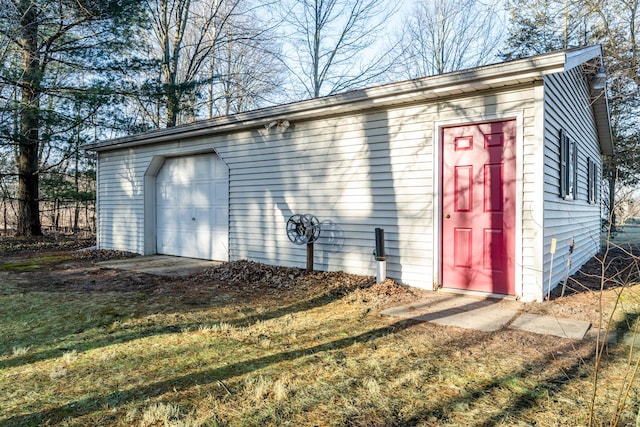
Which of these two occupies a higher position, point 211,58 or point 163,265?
point 211,58

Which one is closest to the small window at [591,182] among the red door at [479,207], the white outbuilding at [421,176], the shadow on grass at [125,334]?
the white outbuilding at [421,176]

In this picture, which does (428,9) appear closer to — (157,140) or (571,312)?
(157,140)

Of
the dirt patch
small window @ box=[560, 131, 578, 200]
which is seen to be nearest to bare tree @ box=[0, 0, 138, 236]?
the dirt patch

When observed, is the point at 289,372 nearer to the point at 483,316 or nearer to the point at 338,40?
the point at 483,316

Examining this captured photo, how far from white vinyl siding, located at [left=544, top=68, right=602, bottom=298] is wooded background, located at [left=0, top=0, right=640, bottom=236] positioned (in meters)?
1.18

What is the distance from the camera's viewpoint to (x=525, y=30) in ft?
45.0

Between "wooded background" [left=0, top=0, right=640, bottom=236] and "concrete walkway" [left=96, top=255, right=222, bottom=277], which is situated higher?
"wooded background" [left=0, top=0, right=640, bottom=236]

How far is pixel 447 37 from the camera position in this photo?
1773cm

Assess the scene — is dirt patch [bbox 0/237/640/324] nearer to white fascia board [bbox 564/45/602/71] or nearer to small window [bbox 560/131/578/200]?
small window [bbox 560/131/578/200]

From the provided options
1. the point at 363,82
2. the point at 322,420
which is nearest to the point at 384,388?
the point at 322,420

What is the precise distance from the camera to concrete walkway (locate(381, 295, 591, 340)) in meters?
3.62

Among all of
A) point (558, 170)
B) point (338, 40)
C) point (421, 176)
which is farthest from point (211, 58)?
point (558, 170)

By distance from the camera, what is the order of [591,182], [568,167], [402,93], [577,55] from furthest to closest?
[591,182] < [568,167] < [402,93] < [577,55]

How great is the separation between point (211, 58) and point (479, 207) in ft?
48.8
